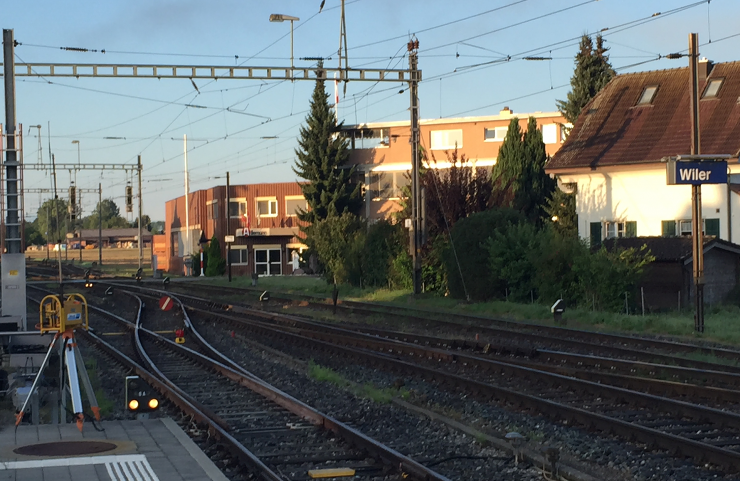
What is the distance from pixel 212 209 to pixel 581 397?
62097 millimetres

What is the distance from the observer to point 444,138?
62688mm

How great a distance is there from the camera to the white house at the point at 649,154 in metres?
33.9

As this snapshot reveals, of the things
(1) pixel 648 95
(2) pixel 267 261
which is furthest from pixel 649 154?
(2) pixel 267 261

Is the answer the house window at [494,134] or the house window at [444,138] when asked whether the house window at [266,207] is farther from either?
the house window at [494,134]

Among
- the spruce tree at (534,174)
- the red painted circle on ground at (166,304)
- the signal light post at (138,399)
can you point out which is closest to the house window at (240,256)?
the spruce tree at (534,174)

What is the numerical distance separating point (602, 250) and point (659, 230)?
32.4 feet

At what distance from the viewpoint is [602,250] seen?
26.4 meters

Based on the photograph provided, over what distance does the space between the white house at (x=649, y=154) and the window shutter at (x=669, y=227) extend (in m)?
0.04

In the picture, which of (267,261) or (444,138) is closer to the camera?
(444,138)

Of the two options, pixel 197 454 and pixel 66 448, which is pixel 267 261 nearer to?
pixel 66 448

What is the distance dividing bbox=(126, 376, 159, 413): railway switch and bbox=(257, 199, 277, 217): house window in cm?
5834

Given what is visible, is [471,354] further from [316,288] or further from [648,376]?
[316,288]

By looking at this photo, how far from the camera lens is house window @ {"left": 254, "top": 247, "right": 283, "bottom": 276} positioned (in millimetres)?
67875

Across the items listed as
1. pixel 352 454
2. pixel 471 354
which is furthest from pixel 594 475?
pixel 471 354
